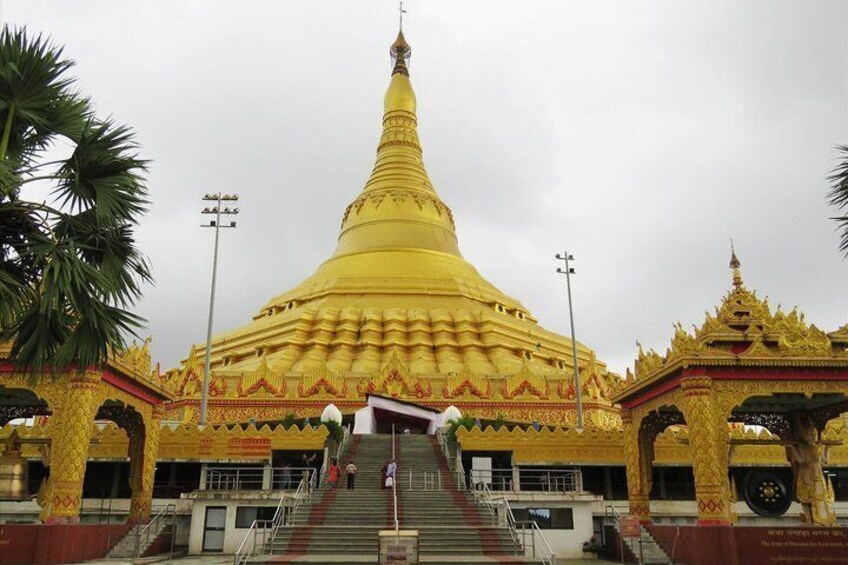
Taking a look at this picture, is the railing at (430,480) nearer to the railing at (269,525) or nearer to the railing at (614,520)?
the railing at (269,525)

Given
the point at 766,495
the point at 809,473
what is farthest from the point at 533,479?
the point at 809,473

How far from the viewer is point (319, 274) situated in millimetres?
45562

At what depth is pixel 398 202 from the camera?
4800 centimetres

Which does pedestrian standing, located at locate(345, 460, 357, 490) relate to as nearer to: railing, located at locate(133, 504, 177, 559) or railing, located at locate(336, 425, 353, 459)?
railing, located at locate(336, 425, 353, 459)

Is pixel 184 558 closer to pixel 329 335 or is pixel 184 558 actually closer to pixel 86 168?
pixel 86 168

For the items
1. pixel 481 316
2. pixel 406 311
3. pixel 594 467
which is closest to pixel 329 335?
pixel 406 311

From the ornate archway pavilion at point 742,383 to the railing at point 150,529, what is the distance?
40.0 ft

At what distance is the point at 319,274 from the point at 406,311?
8471 mm

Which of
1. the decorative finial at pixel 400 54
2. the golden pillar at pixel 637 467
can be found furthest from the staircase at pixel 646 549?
the decorative finial at pixel 400 54

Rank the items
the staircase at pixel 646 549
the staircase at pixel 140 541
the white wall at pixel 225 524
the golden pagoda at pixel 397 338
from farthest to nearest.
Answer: the golden pagoda at pixel 397 338 → the white wall at pixel 225 524 → the staircase at pixel 140 541 → the staircase at pixel 646 549

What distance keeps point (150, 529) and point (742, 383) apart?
566 inches

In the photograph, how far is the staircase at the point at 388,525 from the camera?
13.7 m

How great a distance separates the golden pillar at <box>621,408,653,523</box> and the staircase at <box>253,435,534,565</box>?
Result: 4635mm

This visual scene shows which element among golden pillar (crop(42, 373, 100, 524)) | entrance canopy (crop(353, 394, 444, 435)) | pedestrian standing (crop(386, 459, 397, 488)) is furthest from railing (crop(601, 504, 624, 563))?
golden pillar (crop(42, 373, 100, 524))
